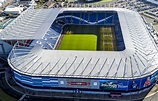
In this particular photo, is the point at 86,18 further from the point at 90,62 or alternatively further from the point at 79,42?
the point at 90,62

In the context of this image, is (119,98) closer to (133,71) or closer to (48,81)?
(133,71)

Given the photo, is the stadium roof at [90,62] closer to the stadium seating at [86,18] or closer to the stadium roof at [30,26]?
the stadium roof at [30,26]

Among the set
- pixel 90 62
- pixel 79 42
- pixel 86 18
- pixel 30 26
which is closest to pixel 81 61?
pixel 90 62

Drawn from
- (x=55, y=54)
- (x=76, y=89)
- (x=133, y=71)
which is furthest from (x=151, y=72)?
(x=55, y=54)

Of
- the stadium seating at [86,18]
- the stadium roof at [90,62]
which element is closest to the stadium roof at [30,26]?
the stadium roof at [90,62]

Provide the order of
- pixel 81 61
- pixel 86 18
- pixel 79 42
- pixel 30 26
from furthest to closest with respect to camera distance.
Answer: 1. pixel 86 18
2. pixel 79 42
3. pixel 30 26
4. pixel 81 61

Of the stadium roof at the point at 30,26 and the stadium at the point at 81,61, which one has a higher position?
the stadium roof at the point at 30,26
